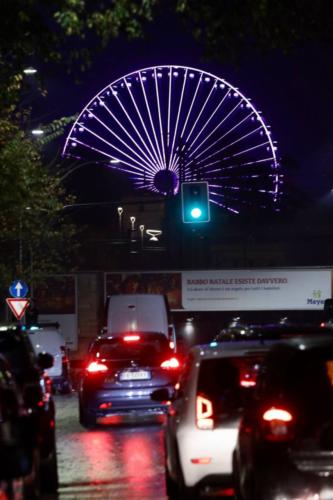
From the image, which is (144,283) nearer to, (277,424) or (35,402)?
(35,402)

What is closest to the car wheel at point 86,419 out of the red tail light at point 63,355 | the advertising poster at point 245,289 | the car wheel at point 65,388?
the car wheel at point 65,388

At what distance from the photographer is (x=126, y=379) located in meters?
17.1

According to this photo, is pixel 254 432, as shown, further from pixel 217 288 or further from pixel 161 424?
pixel 217 288

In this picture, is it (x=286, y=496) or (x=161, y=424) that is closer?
(x=286, y=496)

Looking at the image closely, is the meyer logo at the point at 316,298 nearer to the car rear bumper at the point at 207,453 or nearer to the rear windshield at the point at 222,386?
the rear windshield at the point at 222,386

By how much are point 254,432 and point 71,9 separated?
3726 mm

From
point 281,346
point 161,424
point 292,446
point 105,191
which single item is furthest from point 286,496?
point 105,191

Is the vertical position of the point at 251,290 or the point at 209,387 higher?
the point at 251,290

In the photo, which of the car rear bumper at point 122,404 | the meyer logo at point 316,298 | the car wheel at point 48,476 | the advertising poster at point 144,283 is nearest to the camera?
the car wheel at point 48,476

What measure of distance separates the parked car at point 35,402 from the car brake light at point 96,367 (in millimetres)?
4487

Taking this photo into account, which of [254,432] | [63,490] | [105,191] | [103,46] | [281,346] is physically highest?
[105,191]

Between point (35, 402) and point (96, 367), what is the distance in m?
6.97

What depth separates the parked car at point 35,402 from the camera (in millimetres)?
9367

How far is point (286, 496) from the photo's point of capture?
6820mm
